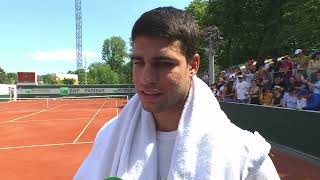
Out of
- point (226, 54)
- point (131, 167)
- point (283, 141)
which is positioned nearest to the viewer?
point (131, 167)

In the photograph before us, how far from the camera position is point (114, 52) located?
135 meters

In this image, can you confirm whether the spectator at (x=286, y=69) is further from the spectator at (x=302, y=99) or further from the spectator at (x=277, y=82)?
the spectator at (x=302, y=99)

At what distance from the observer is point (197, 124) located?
1.90 meters

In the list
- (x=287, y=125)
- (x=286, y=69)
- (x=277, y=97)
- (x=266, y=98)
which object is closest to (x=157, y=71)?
(x=287, y=125)

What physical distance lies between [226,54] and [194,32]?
41.2 meters

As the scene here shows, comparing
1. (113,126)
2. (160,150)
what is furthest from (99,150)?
(160,150)

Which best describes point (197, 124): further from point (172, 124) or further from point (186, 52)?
point (186, 52)

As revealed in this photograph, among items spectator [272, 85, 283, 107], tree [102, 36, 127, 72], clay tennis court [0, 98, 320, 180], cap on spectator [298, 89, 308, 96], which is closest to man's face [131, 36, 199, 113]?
clay tennis court [0, 98, 320, 180]

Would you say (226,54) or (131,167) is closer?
(131,167)

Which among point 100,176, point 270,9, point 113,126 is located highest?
point 270,9

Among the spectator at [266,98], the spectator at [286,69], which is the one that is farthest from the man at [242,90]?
the spectator at [286,69]

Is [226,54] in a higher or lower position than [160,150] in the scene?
higher

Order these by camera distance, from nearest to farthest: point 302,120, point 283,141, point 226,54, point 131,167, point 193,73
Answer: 1. point 131,167
2. point 193,73
3. point 302,120
4. point 283,141
5. point 226,54

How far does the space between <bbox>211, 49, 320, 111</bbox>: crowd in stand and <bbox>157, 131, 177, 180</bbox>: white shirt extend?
33.9ft
